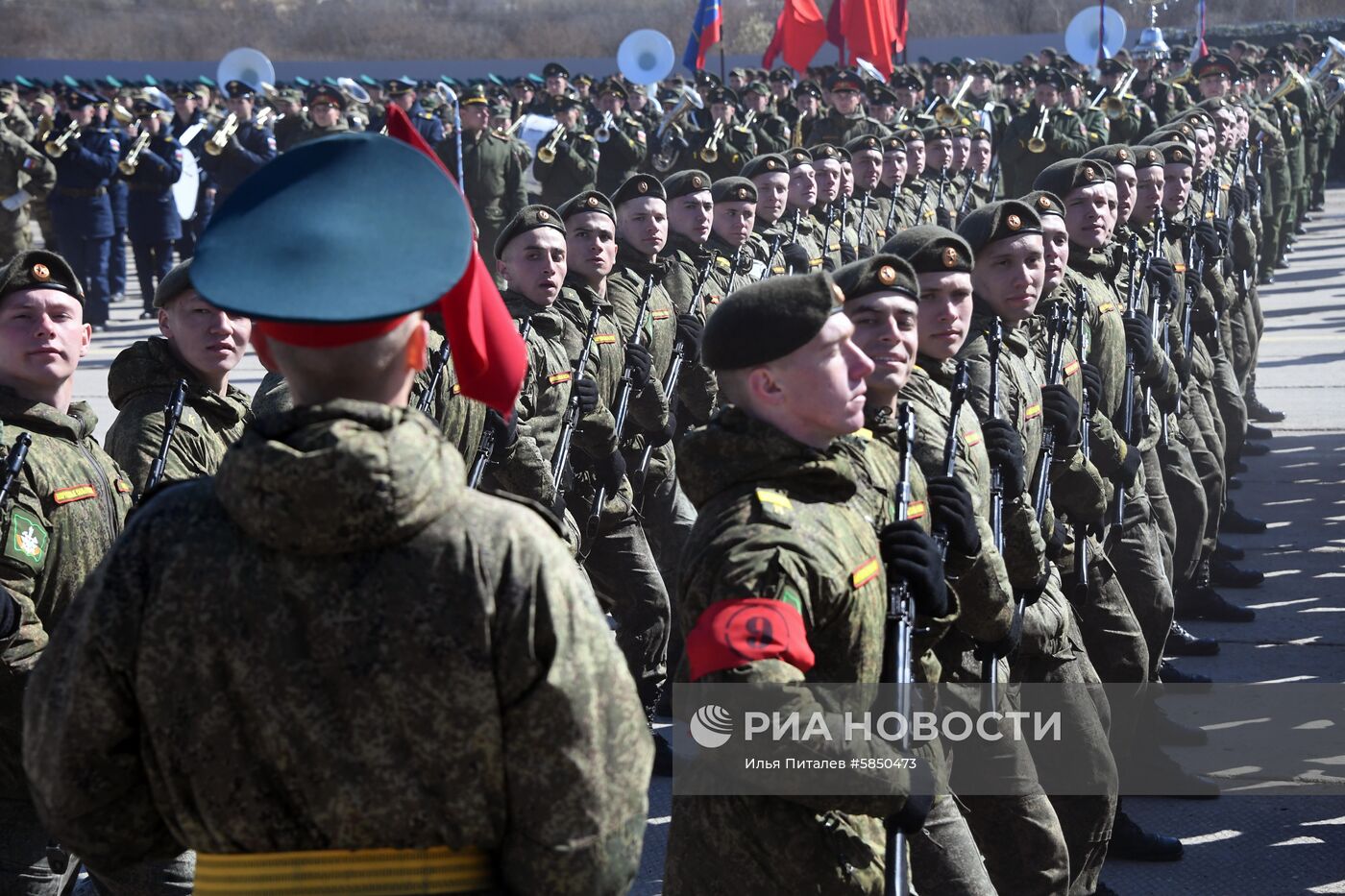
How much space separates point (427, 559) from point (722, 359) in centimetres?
151

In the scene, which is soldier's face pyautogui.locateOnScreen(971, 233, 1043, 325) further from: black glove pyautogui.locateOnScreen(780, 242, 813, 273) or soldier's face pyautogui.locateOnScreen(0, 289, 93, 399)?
black glove pyautogui.locateOnScreen(780, 242, 813, 273)

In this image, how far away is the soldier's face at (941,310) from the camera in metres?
5.16

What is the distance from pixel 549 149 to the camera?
67.4 ft

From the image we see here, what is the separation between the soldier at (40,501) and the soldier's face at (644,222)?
4.25 m

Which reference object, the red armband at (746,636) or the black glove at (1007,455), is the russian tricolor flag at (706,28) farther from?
the red armband at (746,636)

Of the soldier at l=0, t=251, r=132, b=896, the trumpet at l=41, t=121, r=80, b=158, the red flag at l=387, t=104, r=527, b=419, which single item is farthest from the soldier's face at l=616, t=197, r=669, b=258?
the trumpet at l=41, t=121, r=80, b=158

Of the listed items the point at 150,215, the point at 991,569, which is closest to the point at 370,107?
the point at 150,215

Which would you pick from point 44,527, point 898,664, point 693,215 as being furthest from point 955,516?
point 693,215

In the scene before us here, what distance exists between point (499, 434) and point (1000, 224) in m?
1.92

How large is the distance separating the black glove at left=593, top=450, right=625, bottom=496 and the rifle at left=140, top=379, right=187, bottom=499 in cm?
256

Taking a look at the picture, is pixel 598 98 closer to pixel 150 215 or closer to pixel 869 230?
pixel 150 215

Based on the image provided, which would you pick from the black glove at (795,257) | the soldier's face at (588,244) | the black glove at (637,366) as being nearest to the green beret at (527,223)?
the soldier's face at (588,244)

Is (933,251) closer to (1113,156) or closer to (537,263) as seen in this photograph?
(537,263)

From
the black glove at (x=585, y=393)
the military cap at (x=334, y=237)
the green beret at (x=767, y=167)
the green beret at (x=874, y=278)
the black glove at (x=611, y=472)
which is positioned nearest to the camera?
the military cap at (x=334, y=237)
